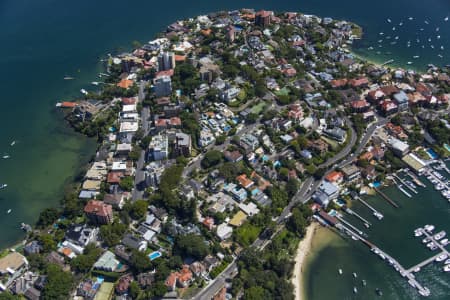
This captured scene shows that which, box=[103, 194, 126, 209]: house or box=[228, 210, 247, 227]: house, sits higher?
box=[228, 210, 247, 227]: house

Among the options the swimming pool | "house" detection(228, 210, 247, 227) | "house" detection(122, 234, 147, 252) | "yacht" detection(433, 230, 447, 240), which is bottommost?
the swimming pool

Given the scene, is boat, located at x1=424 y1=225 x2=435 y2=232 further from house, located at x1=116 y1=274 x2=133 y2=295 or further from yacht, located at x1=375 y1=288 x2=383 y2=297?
house, located at x1=116 y1=274 x2=133 y2=295

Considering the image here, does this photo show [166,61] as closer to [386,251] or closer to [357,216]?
[357,216]

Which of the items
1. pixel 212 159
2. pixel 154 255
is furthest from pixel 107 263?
pixel 212 159

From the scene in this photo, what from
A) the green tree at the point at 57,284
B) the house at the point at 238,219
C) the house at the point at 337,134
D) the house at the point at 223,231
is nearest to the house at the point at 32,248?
the green tree at the point at 57,284

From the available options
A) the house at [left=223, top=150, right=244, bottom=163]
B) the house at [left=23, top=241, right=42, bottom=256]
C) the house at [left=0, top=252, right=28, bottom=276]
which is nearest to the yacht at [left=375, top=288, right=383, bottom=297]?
the house at [left=223, top=150, right=244, bottom=163]
